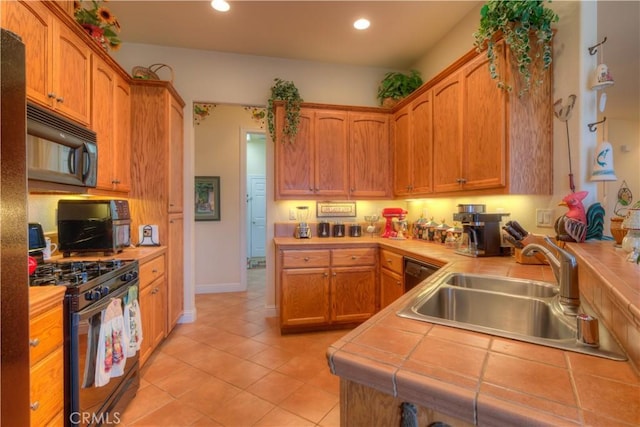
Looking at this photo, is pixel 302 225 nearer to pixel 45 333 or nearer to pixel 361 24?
pixel 361 24

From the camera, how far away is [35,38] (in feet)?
5.27

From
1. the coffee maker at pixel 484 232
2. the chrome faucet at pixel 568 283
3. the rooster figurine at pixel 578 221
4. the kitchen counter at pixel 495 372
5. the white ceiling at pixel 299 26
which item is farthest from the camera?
the white ceiling at pixel 299 26

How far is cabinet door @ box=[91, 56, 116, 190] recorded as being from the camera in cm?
217

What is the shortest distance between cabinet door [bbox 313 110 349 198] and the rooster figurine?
1967mm

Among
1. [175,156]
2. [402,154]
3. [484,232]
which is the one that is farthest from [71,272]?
[402,154]

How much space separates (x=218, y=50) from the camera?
3.25 metres

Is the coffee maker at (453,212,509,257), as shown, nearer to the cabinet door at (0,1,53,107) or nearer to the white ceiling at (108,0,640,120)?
the white ceiling at (108,0,640,120)

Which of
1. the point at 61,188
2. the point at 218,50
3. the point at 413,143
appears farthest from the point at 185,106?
the point at 413,143

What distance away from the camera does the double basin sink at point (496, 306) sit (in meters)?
1.01

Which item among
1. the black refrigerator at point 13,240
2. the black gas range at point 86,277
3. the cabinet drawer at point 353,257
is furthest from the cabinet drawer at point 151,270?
the cabinet drawer at point 353,257

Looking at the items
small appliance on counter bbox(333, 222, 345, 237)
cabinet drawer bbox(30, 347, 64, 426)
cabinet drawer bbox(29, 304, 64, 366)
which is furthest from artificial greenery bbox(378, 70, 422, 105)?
cabinet drawer bbox(30, 347, 64, 426)

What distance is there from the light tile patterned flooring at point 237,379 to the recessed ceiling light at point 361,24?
3.00 m

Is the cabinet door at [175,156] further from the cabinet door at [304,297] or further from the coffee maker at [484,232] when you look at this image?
the coffee maker at [484,232]

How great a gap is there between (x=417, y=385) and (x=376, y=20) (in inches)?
119
